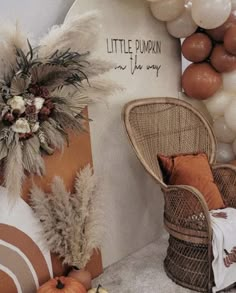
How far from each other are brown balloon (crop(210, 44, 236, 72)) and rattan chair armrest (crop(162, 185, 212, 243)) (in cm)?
100

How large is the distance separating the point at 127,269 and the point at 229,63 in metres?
1.58

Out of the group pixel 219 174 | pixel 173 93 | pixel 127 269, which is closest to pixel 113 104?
pixel 173 93

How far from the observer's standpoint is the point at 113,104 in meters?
2.26

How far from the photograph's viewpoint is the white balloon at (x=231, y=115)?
2.51 m

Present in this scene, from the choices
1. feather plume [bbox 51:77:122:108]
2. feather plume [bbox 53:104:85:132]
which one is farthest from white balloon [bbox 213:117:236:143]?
feather plume [bbox 53:104:85:132]

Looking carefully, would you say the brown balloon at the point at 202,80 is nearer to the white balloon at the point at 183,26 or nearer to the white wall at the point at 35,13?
the white balloon at the point at 183,26

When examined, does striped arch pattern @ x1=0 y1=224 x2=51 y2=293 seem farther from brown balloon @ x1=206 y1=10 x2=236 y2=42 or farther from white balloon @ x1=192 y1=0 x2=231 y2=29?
brown balloon @ x1=206 y1=10 x2=236 y2=42

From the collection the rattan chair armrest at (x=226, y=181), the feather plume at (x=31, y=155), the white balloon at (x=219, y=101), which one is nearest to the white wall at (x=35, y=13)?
the feather plume at (x=31, y=155)

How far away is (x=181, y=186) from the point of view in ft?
6.48

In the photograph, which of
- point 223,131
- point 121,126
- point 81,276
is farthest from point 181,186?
point 223,131

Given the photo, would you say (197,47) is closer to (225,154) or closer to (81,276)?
(225,154)

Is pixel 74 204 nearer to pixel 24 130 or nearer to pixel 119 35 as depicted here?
pixel 24 130

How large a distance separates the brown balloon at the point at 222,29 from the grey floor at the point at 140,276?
1603mm

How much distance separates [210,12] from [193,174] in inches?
41.4
